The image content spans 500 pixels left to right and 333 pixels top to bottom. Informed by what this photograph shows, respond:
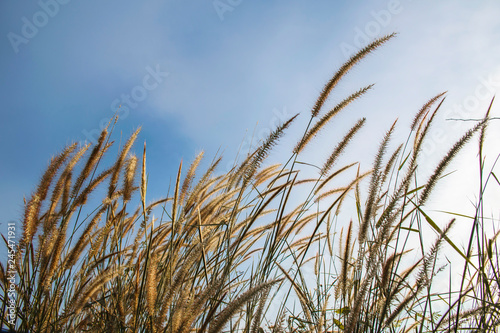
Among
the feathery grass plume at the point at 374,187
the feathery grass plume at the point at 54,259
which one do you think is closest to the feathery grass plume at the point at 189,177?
the feathery grass plume at the point at 54,259

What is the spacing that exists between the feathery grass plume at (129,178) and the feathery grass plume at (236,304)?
4.05ft

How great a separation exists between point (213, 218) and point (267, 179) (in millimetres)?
532

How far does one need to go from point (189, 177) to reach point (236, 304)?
4.59 feet

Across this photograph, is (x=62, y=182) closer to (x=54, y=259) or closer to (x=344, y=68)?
(x=54, y=259)

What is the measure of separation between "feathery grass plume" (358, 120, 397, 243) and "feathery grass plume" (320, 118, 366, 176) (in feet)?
0.76

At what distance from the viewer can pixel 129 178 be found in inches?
81.7

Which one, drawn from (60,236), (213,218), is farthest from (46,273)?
(213,218)

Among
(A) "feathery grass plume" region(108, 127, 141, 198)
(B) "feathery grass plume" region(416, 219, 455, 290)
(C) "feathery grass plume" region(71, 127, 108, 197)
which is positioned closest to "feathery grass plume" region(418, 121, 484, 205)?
(B) "feathery grass plume" region(416, 219, 455, 290)

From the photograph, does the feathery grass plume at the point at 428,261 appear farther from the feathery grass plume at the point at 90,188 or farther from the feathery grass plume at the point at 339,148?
→ the feathery grass plume at the point at 90,188

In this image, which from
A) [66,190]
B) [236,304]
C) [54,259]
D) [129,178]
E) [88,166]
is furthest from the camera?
[66,190]

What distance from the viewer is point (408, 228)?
6.89 ft

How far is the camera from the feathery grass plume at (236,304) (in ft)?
3.23

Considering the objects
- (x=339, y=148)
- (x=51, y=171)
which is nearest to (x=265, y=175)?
(x=339, y=148)

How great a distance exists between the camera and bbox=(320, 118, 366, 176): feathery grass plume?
93.4 inches
